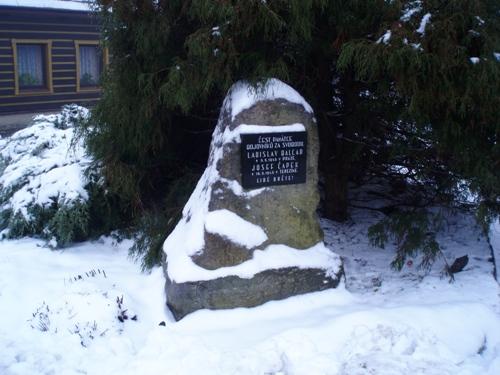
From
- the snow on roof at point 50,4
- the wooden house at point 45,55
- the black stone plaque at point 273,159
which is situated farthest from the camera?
the wooden house at point 45,55

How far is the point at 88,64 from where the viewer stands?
18266 mm

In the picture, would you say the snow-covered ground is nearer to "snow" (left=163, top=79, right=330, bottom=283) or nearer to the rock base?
the rock base

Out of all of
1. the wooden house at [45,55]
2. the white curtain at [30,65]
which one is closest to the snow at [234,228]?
the wooden house at [45,55]

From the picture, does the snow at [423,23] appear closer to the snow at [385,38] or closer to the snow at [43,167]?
the snow at [385,38]

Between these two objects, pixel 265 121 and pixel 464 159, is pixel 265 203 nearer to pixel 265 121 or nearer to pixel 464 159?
pixel 265 121

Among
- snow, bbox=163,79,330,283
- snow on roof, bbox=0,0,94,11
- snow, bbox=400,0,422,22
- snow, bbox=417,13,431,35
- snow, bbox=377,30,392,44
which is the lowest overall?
snow, bbox=163,79,330,283

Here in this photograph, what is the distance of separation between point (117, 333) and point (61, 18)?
49.1 ft

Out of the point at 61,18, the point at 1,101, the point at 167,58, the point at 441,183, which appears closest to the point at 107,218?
the point at 167,58

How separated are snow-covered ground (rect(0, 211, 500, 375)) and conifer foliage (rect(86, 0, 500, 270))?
91 centimetres

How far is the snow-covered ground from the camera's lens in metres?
3.49

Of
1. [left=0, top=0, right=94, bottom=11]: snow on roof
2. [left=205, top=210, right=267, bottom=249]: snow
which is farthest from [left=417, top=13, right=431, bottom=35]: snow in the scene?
[left=0, top=0, right=94, bottom=11]: snow on roof

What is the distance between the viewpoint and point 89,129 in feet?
19.5

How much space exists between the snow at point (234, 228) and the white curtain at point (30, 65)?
14132mm

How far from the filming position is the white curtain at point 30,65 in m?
16.4
